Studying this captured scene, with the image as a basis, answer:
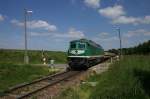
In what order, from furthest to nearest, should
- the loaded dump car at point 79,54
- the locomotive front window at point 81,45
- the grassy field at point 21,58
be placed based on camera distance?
the grassy field at point 21,58
the locomotive front window at point 81,45
the loaded dump car at point 79,54

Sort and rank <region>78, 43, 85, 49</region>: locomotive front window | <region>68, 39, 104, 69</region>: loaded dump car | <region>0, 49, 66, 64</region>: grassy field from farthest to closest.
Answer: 1. <region>0, 49, 66, 64</region>: grassy field
2. <region>78, 43, 85, 49</region>: locomotive front window
3. <region>68, 39, 104, 69</region>: loaded dump car

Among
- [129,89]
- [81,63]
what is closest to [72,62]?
[81,63]

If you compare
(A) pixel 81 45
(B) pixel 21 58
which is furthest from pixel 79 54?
(B) pixel 21 58

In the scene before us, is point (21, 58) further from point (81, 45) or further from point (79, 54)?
point (79, 54)

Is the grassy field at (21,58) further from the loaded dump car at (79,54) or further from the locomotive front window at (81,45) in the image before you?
the locomotive front window at (81,45)

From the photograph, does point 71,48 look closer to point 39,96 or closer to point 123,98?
point 39,96

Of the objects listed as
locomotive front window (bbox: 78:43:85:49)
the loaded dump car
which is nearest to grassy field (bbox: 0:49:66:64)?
the loaded dump car

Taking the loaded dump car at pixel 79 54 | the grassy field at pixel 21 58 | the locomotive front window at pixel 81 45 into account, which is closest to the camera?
the loaded dump car at pixel 79 54

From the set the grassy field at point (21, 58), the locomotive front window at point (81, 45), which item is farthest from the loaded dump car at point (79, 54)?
the grassy field at point (21, 58)

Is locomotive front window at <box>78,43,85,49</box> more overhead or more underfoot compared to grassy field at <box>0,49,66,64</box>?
more overhead

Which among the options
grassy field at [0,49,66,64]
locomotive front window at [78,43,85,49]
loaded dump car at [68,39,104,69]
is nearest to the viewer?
loaded dump car at [68,39,104,69]

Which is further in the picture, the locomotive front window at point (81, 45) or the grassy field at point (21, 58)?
the grassy field at point (21, 58)

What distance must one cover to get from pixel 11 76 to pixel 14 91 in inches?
270

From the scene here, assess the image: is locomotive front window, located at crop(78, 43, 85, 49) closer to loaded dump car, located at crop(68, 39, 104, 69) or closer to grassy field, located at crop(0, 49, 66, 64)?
loaded dump car, located at crop(68, 39, 104, 69)
